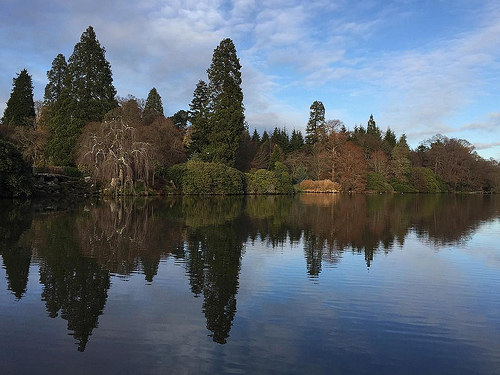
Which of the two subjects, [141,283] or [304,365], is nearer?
[304,365]

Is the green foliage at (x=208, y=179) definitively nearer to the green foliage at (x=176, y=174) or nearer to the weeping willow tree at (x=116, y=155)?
the green foliage at (x=176, y=174)

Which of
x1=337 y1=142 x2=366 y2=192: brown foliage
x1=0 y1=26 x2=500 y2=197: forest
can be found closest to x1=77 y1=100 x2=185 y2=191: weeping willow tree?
x1=0 y1=26 x2=500 y2=197: forest

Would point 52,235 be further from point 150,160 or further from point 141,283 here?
point 150,160

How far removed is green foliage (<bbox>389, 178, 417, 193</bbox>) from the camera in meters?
69.0

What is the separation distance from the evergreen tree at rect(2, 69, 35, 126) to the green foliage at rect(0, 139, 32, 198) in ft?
74.2

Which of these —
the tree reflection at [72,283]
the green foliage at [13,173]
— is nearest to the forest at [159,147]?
the green foliage at [13,173]

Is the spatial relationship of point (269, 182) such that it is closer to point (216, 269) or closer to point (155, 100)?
point (155, 100)

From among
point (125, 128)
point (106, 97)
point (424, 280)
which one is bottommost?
point (424, 280)

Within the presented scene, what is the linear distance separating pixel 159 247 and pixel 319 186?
47.9 m

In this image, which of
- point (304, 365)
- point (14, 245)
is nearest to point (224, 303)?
point (304, 365)

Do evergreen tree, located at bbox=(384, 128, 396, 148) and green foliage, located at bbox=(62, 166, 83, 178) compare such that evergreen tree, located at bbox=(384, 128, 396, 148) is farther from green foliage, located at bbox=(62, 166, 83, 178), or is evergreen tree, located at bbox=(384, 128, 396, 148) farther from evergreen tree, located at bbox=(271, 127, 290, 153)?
green foliage, located at bbox=(62, 166, 83, 178)

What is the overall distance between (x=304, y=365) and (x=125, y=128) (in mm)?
30983

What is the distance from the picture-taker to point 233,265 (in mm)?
9484

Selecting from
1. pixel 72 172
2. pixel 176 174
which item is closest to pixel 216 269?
pixel 72 172
